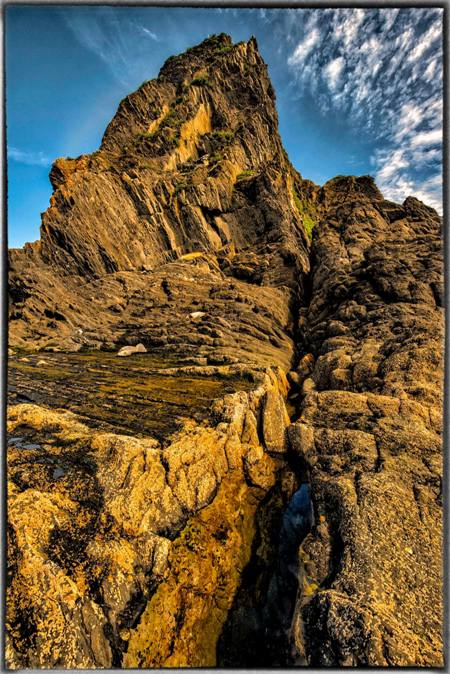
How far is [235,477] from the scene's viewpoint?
839 cm

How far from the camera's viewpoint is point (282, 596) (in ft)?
19.7

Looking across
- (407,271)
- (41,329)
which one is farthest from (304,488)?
(41,329)

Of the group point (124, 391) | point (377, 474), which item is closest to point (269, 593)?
point (377, 474)

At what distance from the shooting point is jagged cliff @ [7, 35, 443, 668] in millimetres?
4301

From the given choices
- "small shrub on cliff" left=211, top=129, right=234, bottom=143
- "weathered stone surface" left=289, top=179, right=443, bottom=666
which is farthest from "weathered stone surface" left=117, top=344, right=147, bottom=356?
"small shrub on cliff" left=211, top=129, right=234, bottom=143

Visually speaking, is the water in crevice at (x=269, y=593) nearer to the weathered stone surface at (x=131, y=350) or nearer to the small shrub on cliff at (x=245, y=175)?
the weathered stone surface at (x=131, y=350)

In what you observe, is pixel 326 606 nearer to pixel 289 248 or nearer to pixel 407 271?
pixel 407 271

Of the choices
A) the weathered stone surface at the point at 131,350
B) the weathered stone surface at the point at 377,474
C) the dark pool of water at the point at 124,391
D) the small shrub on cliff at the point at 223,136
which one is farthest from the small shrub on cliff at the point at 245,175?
the dark pool of water at the point at 124,391

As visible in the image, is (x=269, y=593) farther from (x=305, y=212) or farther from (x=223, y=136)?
(x=223, y=136)

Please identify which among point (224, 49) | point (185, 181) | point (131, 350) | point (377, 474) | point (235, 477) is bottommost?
point (235, 477)

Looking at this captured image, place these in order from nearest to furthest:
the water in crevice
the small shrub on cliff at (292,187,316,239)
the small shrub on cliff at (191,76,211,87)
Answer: the water in crevice → the small shrub on cliff at (191,76,211,87) → the small shrub on cliff at (292,187,316,239)

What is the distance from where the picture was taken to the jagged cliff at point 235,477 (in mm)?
4301

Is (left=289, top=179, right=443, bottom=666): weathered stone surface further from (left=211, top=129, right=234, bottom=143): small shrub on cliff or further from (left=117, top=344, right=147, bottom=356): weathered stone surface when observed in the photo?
(left=211, top=129, right=234, bottom=143): small shrub on cliff

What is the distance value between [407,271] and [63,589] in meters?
23.8
